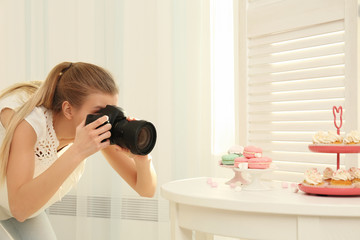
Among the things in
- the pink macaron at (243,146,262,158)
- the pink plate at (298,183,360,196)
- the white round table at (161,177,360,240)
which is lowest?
the white round table at (161,177,360,240)

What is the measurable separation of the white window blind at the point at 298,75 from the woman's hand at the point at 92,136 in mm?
648

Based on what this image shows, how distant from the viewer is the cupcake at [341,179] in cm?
83

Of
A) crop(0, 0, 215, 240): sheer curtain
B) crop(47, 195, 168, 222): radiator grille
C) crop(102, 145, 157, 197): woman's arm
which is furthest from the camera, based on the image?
crop(47, 195, 168, 222): radiator grille

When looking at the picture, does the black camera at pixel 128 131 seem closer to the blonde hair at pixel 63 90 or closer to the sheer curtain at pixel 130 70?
the blonde hair at pixel 63 90

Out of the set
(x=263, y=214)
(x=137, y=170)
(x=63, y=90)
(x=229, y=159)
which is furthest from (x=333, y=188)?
(x=63, y=90)

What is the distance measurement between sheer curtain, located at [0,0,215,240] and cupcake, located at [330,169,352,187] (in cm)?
73

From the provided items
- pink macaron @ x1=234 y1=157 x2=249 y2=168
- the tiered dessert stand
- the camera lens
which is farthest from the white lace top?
the tiered dessert stand

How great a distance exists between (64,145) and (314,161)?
2.46ft

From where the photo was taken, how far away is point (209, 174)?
5.07ft

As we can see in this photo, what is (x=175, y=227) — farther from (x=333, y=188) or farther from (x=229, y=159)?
(x=333, y=188)

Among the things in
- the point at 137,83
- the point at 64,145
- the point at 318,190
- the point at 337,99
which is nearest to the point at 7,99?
the point at 64,145

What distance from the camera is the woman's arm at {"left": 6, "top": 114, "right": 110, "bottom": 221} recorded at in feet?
3.35

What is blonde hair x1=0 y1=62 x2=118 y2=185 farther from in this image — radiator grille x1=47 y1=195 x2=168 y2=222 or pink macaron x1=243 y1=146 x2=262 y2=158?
radiator grille x1=47 y1=195 x2=168 y2=222

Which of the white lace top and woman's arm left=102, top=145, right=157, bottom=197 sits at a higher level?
the white lace top
